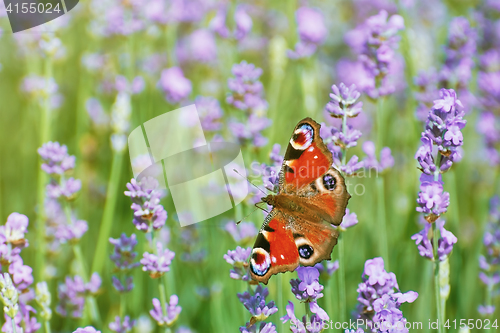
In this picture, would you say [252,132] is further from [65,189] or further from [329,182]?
[65,189]

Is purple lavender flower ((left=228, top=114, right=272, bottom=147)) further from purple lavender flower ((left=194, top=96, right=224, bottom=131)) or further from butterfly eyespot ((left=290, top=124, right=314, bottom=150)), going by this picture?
purple lavender flower ((left=194, top=96, right=224, bottom=131))

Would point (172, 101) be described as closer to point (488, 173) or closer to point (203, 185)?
point (203, 185)

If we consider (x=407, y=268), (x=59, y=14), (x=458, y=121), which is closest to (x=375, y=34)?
(x=458, y=121)

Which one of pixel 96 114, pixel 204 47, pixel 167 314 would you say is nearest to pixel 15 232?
pixel 167 314

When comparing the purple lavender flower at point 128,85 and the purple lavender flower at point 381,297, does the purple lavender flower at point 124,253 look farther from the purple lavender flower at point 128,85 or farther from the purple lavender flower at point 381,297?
the purple lavender flower at point 128,85

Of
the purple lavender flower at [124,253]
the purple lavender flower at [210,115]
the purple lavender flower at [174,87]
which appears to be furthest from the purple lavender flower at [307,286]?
the purple lavender flower at [174,87]
